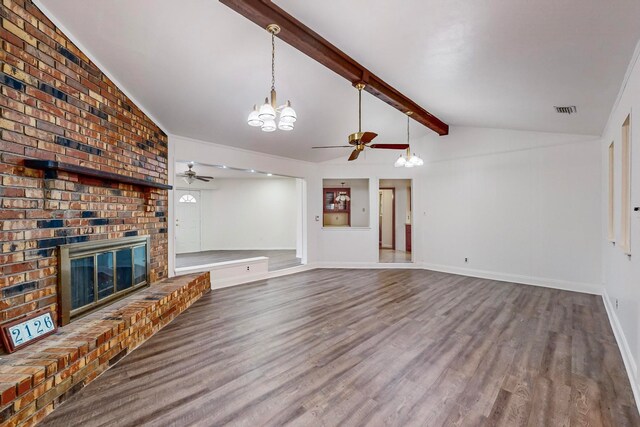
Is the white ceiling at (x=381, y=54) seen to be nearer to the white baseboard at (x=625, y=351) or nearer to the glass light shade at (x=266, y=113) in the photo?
the glass light shade at (x=266, y=113)

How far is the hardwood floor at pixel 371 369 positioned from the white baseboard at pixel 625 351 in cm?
6

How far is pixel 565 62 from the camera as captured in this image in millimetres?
2566

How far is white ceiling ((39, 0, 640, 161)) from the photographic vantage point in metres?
2.15

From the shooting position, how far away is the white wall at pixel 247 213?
31.7 ft

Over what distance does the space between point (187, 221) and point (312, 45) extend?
8077 mm

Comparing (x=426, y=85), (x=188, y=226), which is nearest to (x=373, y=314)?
(x=426, y=85)

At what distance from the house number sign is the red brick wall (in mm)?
72

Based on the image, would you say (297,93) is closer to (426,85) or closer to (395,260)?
(426,85)

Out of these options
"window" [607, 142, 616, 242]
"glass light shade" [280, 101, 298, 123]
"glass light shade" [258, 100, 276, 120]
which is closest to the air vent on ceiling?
"window" [607, 142, 616, 242]

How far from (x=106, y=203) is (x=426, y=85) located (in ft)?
13.5

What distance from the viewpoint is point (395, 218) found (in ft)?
31.4

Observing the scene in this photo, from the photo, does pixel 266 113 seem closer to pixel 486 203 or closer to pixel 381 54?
pixel 381 54

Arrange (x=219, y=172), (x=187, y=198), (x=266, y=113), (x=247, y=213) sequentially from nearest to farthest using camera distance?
(x=266, y=113) < (x=219, y=172) < (x=187, y=198) < (x=247, y=213)

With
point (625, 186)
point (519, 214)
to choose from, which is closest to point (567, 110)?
point (625, 186)
